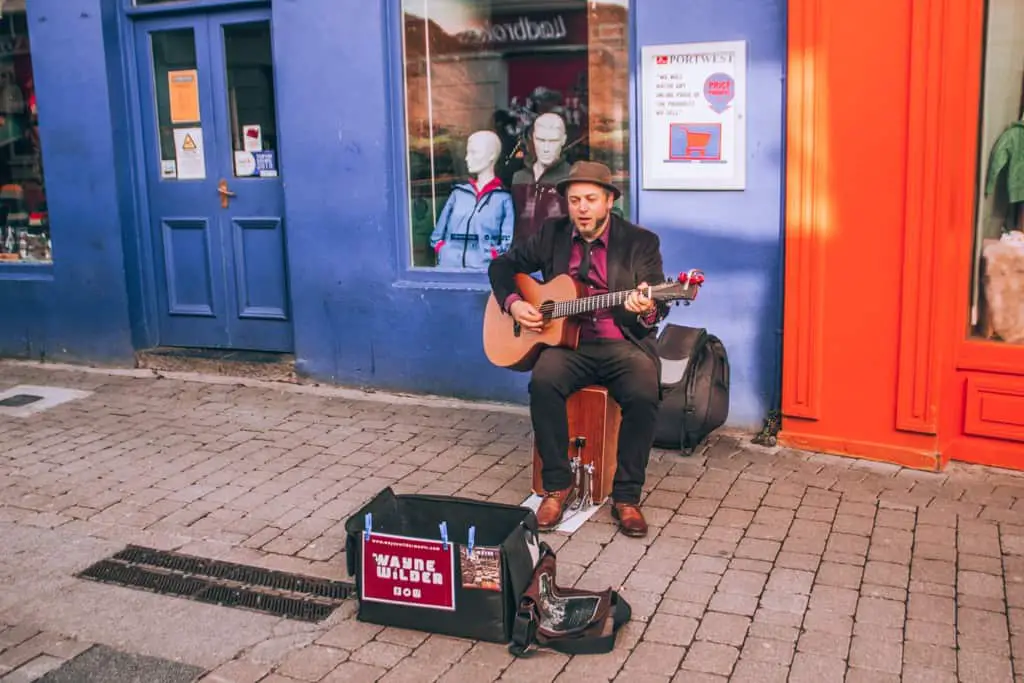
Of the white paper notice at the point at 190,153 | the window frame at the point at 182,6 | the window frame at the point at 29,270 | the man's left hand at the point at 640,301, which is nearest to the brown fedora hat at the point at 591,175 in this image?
the man's left hand at the point at 640,301

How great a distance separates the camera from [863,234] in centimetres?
558

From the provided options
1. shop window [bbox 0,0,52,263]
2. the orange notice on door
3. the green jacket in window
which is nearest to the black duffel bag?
the green jacket in window

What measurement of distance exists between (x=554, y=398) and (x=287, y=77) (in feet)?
11.5

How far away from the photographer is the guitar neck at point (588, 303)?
4.75 metres

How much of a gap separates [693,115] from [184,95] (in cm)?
395

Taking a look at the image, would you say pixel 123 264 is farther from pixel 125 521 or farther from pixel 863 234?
pixel 863 234

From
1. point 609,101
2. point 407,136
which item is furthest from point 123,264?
point 609,101

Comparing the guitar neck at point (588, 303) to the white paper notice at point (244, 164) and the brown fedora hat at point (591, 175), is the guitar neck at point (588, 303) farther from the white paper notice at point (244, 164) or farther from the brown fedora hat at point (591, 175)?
the white paper notice at point (244, 164)

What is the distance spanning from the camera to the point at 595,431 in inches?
200

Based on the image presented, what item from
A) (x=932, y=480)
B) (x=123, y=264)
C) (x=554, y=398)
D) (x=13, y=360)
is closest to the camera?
(x=554, y=398)

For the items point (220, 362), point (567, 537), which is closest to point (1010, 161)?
point (567, 537)

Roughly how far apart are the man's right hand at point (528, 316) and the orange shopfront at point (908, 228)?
5.20 feet

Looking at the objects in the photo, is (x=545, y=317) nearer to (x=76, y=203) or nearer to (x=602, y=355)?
(x=602, y=355)

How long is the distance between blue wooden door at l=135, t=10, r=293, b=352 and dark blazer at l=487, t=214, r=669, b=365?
117 inches
